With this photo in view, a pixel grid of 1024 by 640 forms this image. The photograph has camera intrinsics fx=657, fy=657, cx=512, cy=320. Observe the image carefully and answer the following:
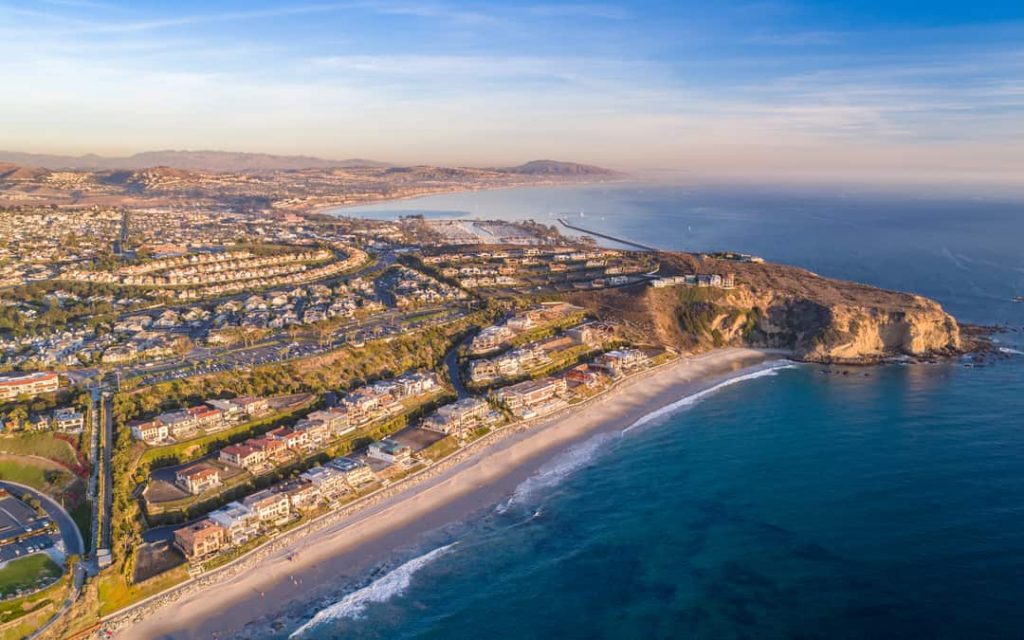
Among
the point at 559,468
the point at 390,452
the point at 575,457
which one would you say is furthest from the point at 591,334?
the point at 390,452

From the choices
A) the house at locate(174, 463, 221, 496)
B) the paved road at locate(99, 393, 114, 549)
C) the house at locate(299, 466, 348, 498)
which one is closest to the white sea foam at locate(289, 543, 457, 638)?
the house at locate(299, 466, 348, 498)

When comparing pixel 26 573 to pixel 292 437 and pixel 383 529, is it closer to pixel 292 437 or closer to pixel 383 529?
pixel 292 437

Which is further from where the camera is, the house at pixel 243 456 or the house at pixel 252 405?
the house at pixel 252 405

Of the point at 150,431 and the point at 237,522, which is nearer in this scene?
the point at 237,522

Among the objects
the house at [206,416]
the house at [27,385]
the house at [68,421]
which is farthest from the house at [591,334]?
the house at [27,385]

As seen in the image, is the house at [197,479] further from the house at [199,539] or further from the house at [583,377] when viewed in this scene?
the house at [583,377]

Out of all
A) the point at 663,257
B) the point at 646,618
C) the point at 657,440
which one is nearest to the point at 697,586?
the point at 646,618

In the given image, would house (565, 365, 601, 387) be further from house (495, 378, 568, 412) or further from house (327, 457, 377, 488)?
house (327, 457, 377, 488)
